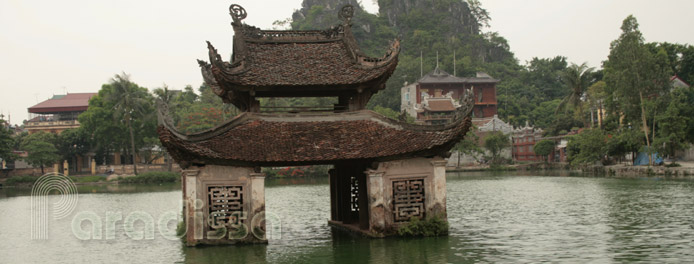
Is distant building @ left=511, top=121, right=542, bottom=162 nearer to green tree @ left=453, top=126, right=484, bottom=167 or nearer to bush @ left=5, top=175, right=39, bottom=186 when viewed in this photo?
green tree @ left=453, top=126, right=484, bottom=167

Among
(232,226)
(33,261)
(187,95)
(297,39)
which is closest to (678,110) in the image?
(297,39)

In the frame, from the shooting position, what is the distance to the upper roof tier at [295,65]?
18906 millimetres

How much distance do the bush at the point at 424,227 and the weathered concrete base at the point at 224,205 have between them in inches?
148

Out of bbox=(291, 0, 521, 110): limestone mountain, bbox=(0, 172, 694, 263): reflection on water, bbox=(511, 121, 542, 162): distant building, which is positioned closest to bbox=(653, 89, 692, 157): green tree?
bbox=(0, 172, 694, 263): reflection on water

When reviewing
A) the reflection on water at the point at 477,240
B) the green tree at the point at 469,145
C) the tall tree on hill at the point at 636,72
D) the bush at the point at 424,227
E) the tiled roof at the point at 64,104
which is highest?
the tiled roof at the point at 64,104

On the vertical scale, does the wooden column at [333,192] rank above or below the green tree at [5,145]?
below

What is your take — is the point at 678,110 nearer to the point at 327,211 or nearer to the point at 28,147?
the point at 327,211

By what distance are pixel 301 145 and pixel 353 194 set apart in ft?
16.6

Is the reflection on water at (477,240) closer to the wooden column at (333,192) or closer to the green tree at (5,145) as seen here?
the wooden column at (333,192)

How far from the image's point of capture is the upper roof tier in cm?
1891

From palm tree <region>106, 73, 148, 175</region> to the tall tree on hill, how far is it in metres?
43.6

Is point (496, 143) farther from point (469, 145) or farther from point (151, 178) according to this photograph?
point (151, 178)

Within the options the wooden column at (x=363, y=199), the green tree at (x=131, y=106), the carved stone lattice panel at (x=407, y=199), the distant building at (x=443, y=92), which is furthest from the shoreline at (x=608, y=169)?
the carved stone lattice panel at (x=407, y=199)

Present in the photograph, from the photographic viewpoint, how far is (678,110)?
159 feet
